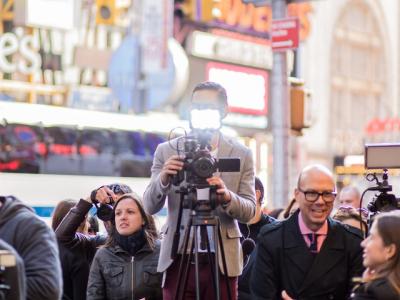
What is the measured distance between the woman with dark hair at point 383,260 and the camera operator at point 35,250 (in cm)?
166

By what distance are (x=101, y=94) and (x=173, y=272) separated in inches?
1053

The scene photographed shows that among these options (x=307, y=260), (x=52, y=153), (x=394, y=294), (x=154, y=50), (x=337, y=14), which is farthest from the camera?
(x=337, y=14)

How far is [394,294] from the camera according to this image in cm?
615

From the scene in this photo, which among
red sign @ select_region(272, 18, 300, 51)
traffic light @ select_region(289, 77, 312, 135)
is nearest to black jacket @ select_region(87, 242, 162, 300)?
traffic light @ select_region(289, 77, 312, 135)

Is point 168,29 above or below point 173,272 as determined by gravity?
above

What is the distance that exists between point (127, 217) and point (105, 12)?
25.8 metres

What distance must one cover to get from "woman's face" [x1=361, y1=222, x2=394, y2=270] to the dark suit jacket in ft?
3.06

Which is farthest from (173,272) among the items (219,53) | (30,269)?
(219,53)

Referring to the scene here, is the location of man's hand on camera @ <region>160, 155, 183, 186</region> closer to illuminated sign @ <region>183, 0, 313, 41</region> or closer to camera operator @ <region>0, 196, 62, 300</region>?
camera operator @ <region>0, 196, 62, 300</region>

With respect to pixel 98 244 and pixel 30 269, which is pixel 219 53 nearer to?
pixel 98 244

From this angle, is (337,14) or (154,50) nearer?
(154,50)

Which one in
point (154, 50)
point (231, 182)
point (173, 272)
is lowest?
point (173, 272)

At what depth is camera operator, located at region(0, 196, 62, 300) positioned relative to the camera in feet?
20.3

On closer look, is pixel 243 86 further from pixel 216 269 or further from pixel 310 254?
pixel 216 269
